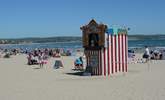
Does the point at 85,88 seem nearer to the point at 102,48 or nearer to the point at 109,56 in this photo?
the point at 102,48

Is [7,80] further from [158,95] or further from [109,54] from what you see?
[158,95]

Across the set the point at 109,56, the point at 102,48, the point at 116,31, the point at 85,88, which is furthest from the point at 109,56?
the point at 85,88

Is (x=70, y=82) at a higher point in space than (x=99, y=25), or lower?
lower

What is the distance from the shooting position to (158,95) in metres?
10.9

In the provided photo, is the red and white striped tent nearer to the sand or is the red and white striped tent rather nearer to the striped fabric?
the striped fabric

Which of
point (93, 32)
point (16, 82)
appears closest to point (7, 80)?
point (16, 82)

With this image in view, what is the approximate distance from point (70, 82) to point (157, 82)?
124 inches

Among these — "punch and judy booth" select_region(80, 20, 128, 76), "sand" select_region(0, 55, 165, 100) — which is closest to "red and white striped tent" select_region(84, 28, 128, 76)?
"punch and judy booth" select_region(80, 20, 128, 76)

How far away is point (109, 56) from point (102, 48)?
1.65ft

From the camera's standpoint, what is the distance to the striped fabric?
1638 centimetres

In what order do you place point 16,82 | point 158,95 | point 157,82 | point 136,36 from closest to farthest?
point 158,95 < point 157,82 < point 16,82 < point 136,36

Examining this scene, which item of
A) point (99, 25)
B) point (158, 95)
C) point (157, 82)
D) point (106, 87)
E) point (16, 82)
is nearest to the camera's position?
point (158, 95)

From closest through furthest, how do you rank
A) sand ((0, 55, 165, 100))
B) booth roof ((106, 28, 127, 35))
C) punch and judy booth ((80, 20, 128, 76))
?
sand ((0, 55, 165, 100)), punch and judy booth ((80, 20, 128, 76)), booth roof ((106, 28, 127, 35))

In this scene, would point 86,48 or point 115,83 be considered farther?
point 86,48
